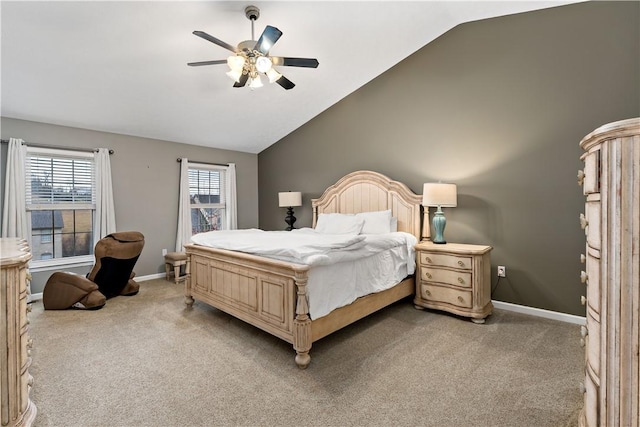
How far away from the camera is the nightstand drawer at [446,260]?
3.03 metres

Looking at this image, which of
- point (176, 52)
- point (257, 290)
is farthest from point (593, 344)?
point (176, 52)

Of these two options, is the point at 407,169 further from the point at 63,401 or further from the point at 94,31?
the point at 63,401

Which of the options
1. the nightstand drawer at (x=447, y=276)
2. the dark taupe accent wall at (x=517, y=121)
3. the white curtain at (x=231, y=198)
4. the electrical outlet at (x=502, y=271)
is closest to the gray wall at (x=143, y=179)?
the white curtain at (x=231, y=198)

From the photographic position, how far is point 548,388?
6.25 feet

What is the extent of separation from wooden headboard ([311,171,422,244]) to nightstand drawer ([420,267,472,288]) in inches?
24.4

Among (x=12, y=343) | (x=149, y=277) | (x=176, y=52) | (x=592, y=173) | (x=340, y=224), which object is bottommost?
(x=149, y=277)

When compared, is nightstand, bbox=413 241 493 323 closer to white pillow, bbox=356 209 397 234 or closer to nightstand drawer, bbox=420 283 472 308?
nightstand drawer, bbox=420 283 472 308

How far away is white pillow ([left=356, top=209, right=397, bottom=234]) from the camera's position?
3885mm

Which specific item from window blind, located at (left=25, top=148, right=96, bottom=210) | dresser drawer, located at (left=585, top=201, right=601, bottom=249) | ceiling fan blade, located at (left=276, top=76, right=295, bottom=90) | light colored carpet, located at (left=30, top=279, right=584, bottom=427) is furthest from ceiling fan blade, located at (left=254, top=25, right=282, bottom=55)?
window blind, located at (left=25, top=148, right=96, bottom=210)

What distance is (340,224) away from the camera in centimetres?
416

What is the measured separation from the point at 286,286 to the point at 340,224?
1978 mm

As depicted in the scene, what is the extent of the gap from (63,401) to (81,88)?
326 centimetres

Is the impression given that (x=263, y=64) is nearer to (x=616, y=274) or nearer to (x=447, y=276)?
(x=616, y=274)

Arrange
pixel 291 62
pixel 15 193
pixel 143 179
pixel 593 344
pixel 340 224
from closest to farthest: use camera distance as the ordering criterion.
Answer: pixel 593 344 < pixel 291 62 < pixel 15 193 < pixel 340 224 < pixel 143 179
